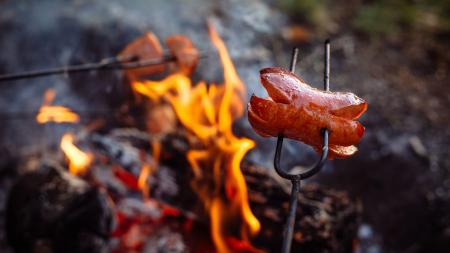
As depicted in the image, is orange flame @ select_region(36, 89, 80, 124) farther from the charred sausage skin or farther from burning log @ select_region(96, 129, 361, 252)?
the charred sausage skin

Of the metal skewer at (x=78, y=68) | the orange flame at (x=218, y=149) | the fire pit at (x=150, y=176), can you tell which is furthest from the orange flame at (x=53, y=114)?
the metal skewer at (x=78, y=68)

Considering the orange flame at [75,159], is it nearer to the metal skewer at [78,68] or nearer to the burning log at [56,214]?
the burning log at [56,214]

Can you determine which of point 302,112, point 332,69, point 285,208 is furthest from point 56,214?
point 332,69

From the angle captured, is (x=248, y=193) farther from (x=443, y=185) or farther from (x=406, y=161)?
(x=443, y=185)

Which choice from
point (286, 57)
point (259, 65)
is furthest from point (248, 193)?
point (286, 57)

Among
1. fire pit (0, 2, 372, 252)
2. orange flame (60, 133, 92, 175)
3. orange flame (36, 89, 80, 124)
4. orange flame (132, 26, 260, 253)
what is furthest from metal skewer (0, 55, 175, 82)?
orange flame (36, 89, 80, 124)

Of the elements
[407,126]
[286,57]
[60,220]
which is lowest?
[60,220]
